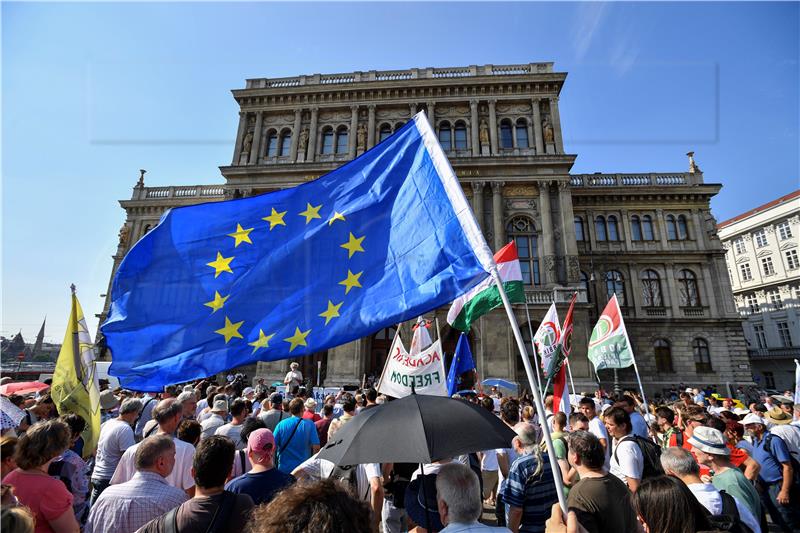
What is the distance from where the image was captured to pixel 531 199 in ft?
86.1

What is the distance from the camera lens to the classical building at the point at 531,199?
25.0 m

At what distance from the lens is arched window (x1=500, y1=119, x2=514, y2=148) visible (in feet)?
91.5

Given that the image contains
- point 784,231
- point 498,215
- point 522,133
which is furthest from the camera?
point 784,231

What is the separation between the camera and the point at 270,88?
30.2 meters

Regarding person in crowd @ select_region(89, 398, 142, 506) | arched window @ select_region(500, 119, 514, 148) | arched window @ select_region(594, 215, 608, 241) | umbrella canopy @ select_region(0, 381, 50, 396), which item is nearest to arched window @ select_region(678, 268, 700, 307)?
arched window @ select_region(594, 215, 608, 241)

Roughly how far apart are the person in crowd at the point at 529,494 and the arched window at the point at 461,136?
26.5 m

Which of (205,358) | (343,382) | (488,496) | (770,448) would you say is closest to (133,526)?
(205,358)

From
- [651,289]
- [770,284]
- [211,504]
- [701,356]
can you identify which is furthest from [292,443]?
[770,284]

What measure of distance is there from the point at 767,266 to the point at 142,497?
2347 inches

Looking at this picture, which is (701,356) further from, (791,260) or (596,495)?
(596,495)

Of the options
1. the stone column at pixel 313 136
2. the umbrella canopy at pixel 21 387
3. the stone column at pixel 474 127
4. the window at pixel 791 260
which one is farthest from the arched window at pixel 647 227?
the umbrella canopy at pixel 21 387

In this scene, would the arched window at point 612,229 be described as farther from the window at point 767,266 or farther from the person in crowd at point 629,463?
the person in crowd at point 629,463

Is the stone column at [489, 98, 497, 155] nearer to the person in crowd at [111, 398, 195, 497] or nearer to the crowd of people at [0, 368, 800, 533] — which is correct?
the crowd of people at [0, 368, 800, 533]

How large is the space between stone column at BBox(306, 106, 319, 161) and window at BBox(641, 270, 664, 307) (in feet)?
86.1
